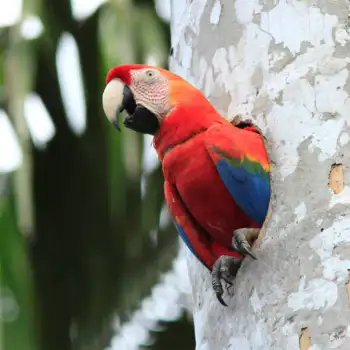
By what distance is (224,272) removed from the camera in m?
0.83

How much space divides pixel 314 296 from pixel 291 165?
6.3 inches

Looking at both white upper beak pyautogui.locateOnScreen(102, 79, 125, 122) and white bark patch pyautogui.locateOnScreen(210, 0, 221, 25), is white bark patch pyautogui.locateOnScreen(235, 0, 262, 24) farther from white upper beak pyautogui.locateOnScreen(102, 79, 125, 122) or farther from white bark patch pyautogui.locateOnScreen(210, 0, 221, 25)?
white upper beak pyautogui.locateOnScreen(102, 79, 125, 122)

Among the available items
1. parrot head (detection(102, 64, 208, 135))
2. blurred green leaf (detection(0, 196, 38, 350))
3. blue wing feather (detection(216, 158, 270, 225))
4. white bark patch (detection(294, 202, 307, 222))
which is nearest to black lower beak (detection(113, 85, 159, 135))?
parrot head (detection(102, 64, 208, 135))

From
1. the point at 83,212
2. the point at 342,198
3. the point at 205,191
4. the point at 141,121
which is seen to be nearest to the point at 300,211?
the point at 342,198

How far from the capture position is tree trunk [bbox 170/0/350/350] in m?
0.70

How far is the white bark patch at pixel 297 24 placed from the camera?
0.82 m

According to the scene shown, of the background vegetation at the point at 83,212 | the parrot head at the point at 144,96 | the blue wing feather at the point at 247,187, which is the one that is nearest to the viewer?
the blue wing feather at the point at 247,187

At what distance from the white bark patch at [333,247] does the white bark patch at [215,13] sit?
1.25 ft

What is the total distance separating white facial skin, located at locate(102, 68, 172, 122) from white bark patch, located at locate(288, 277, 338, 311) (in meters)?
0.35

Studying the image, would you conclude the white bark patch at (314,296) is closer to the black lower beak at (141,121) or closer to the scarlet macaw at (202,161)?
the scarlet macaw at (202,161)

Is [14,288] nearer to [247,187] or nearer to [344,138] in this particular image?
[247,187]

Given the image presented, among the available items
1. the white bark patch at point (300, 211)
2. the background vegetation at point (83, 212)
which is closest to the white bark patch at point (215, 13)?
the white bark patch at point (300, 211)

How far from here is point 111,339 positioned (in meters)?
1.74

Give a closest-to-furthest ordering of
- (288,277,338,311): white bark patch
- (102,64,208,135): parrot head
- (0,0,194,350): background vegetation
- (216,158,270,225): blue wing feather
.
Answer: (288,277,338,311): white bark patch
(216,158,270,225): blue wing feather
(102,64,208,135): parrot head
(0,0,194,350): background vegetation
